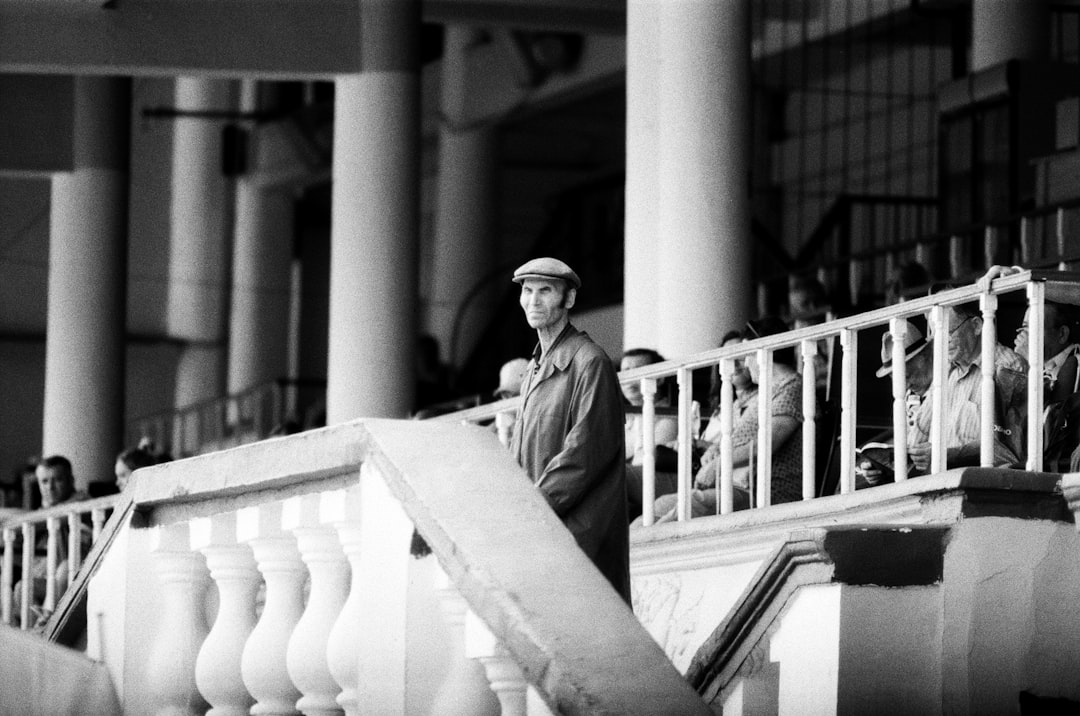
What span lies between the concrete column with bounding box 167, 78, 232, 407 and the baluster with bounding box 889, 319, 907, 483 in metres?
18.2

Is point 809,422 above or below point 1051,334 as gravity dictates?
below

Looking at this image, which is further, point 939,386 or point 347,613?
point 939,386

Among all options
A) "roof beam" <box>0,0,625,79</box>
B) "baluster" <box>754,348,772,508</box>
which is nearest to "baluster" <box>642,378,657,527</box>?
"baluster" <box>754,348,772,508</box>

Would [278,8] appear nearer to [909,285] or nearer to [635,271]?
[635,271]

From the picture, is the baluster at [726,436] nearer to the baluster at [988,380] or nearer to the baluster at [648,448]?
the baluster at [648,448]

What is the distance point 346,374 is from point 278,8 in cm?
251

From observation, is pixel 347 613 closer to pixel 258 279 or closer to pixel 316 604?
pixel 316 604

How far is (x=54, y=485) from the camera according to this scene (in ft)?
40.2

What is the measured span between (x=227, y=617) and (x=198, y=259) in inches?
780

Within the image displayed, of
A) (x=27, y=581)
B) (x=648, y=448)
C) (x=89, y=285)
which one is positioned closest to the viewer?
(x=648, y=448)

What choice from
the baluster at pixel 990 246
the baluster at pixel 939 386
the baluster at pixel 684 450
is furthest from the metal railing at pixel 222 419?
the baluster at pixel 939 386

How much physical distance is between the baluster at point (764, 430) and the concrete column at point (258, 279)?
55.4ft

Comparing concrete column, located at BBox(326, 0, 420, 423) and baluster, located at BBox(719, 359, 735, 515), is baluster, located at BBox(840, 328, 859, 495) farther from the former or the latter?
concrete column, located at BBox(326, 0, 420, 423)

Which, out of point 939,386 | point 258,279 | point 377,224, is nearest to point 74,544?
point 939,386
